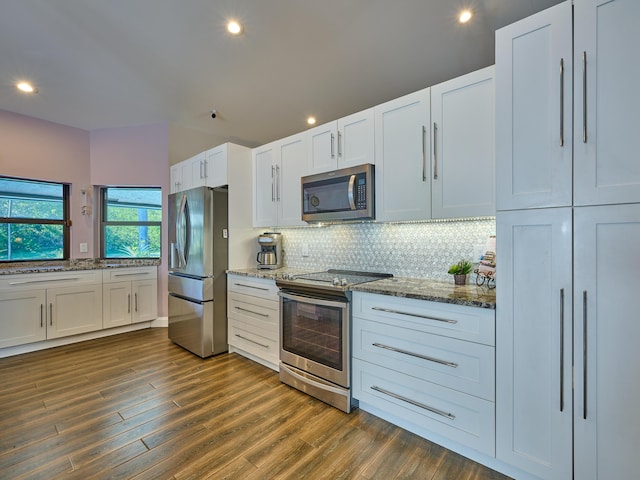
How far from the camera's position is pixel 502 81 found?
4.86 ft

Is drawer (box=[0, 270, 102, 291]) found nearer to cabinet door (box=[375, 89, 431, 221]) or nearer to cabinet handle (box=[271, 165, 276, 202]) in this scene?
cabinet handle (box=[271, 165, 276, 202])

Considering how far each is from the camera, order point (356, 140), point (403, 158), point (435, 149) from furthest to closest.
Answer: point (356, 140) < point (403, 158) < point (435, 149)

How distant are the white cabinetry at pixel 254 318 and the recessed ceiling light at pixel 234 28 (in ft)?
6.58

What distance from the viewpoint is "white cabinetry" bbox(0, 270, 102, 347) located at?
311 cm

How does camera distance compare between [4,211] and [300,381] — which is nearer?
[300,381]

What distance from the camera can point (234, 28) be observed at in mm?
2133

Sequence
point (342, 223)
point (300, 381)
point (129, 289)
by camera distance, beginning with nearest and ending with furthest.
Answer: point (300, 381)
point (342, 223)
point (129, 289)

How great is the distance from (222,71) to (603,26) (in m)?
2.66

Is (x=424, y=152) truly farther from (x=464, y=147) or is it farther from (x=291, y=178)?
(x=291, y=178)

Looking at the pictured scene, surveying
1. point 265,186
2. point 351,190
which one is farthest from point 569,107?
point 265,186

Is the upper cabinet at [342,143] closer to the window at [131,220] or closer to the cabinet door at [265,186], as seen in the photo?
the cabinet door at [265,186]

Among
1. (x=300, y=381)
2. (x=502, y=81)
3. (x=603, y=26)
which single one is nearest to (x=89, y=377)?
(x=300, y=381)

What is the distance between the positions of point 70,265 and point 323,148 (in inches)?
140

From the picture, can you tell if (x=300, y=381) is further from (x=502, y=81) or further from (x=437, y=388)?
(x=502, y=81)
